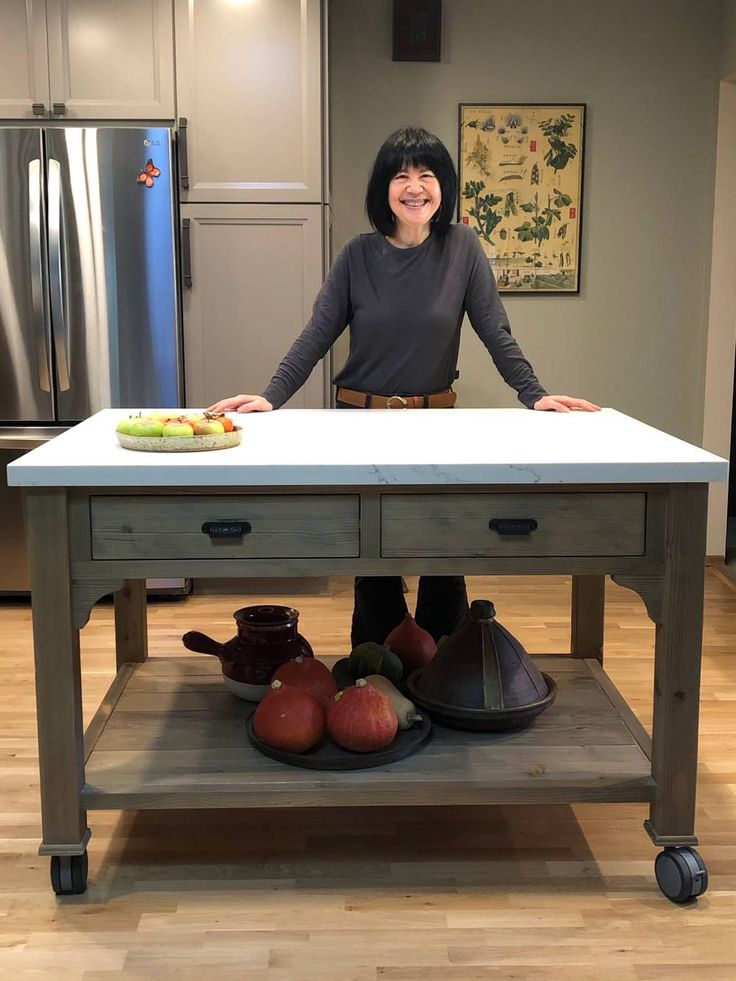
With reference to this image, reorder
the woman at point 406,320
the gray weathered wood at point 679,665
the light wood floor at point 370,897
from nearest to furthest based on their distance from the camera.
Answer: the light wood floor at point 370,897 → the gray weathered wood at point 679,665 → the woman at point 406,320

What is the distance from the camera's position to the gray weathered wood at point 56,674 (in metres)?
1.84

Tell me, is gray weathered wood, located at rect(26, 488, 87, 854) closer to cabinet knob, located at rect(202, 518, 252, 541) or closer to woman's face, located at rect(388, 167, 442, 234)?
cabinet knob, located at rect(202, 518, 252, 541)

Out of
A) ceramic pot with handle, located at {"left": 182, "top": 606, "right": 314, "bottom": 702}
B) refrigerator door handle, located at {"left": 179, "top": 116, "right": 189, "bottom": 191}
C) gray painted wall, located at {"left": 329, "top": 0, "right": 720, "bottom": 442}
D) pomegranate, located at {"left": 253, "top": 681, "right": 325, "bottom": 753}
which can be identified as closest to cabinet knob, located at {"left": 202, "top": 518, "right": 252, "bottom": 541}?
pomegranate, located at {"left": 253, "top": 681, "right": 325, "bottom": 753}

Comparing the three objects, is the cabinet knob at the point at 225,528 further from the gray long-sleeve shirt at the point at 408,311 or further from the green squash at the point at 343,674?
the gray long-sleeve shirt at the point at 408,311

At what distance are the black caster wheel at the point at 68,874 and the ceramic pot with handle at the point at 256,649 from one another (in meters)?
0.49

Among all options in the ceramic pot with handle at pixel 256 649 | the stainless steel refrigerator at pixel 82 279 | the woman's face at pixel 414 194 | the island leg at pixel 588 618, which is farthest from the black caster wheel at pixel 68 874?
the stainless steel refrigerator at pixel 82 279

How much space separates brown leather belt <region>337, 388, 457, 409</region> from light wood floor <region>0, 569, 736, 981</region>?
977 mm

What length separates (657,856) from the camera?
205 cm

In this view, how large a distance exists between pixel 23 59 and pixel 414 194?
200 cm

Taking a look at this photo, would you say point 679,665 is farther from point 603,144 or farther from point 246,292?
point 603,144

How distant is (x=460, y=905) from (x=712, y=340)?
3082mm

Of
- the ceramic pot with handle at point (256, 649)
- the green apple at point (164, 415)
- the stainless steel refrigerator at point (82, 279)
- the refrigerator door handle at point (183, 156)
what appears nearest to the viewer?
the green apple at point (164, 415)

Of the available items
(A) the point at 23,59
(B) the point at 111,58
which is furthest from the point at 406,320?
(A) the point at 23,59

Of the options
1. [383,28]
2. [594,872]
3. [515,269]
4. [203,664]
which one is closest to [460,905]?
[594,872]
